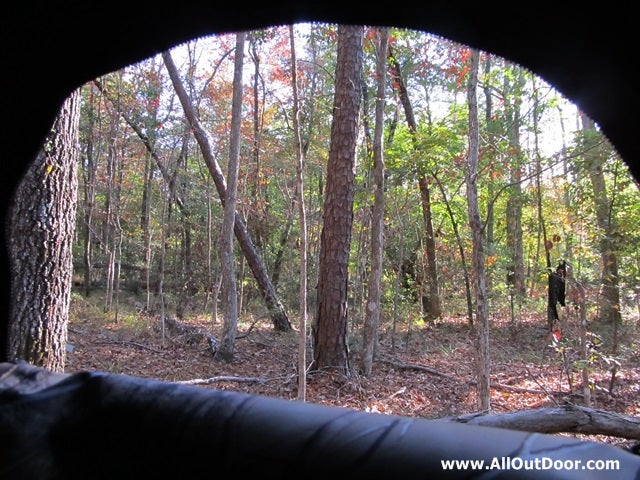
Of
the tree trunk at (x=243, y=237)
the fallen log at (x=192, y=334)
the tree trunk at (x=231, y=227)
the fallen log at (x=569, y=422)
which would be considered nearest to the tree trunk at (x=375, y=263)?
the tree trunk at (x=231, y=227)

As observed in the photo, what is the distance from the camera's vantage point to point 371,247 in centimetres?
713

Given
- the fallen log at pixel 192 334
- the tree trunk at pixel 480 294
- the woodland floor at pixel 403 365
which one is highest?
the tree trunk at pixel 480 294

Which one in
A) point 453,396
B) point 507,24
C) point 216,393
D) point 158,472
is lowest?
point 453,396

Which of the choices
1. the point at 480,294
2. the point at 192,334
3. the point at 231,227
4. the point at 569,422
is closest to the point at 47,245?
the point at 569,422

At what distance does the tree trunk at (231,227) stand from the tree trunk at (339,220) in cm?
194

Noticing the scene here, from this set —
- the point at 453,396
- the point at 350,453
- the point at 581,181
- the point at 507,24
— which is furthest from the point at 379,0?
the point at 581,181

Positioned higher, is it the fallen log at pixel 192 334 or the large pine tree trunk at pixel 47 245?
the large pine tree trunk at pixel 47 245

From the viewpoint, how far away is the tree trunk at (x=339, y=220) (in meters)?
6.17

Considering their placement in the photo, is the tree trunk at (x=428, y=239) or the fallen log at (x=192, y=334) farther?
the tree trunk at (x=428, y=239)

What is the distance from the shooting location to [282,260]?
15.0 m

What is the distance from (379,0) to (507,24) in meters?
0.28

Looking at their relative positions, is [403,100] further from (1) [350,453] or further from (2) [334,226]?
(1) [350,453]

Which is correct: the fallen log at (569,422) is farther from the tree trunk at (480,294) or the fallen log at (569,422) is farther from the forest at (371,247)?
the tree trunk at (480,294)

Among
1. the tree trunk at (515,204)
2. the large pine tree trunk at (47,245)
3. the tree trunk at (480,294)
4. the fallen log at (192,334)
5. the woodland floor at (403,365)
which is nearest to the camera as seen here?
the large pine tree trunk at (47,245)
